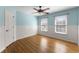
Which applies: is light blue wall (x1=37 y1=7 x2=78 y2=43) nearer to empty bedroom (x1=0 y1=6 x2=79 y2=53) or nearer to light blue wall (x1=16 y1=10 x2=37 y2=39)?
empty bedroom (x1=0 y1=6 x2=79 y2=53)

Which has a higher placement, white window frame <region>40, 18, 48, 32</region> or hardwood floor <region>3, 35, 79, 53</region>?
white window frame <region>40, 18, 48, 32</region>

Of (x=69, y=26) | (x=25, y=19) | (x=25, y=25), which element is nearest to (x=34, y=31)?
(x=25, y=25)

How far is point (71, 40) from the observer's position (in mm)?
3902

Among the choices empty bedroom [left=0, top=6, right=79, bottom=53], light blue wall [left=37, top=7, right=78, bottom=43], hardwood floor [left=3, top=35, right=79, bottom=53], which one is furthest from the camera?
light blue wall [left=37, top=7, right=78, bottom=43]

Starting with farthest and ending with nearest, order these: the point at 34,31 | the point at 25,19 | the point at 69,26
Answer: the point at 69,26 < the point at 25,19 < the point at 34,31

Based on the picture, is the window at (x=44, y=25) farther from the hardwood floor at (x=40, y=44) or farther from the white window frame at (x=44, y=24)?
the hardwood floor at (x=40, y=44)

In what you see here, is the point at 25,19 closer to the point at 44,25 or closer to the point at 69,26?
the point at 44,25

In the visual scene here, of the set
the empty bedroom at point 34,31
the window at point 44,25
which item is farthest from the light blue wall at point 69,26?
the window at point 44,25

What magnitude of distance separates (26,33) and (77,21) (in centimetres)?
222

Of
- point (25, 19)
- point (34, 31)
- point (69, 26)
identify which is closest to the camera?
point (34, 31)

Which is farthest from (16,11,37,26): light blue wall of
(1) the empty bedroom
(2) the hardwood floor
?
(2) the hardwood floor
